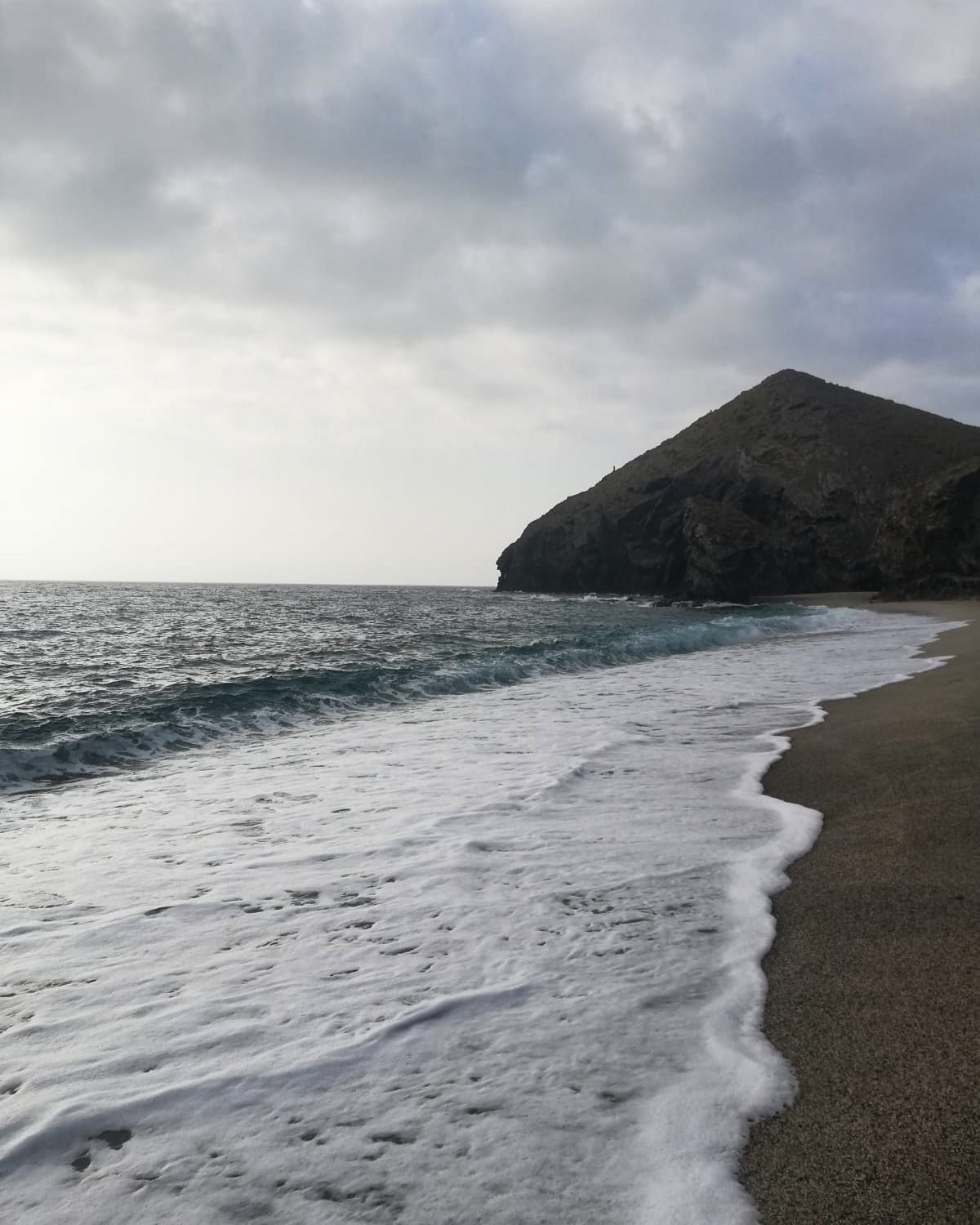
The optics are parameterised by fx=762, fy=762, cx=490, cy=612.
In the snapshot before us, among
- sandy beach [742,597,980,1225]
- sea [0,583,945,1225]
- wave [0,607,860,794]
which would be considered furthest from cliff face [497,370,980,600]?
sandy beach [742,597,980,1225]

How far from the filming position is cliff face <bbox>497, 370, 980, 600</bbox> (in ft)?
170

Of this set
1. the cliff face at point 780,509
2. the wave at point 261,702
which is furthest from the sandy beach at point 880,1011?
the cliff face at point 780,509

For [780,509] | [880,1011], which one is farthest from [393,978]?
[780,509]

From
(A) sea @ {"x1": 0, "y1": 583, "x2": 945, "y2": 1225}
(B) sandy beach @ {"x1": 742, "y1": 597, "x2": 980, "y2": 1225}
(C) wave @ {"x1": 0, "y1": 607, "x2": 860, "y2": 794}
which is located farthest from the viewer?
(C) wave @ {"x1": 0, "y1": 607, "x2": 860, "y2": 794}

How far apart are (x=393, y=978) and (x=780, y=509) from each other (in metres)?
79.1

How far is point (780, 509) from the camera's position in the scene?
75875mm

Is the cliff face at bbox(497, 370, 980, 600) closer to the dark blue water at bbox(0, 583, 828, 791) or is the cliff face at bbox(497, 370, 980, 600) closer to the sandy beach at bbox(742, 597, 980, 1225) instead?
the dark blue water at bbox(0, 583, 828, 791)

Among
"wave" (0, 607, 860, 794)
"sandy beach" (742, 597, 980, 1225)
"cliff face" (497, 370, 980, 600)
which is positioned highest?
"cliff face" (497, 370, 980, 600)

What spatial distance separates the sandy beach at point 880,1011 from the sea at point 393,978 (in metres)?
0.13

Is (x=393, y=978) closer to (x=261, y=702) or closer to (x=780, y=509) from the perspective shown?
(x=261, y=702)

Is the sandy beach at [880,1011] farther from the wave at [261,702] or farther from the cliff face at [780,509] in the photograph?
the cliff face at [780,509]

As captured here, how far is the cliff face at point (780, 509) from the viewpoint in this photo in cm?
5175

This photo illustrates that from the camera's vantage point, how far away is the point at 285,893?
4.52 meters

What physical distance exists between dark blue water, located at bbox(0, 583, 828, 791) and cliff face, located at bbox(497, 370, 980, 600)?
78.4ft
